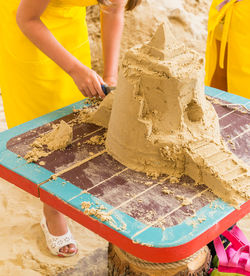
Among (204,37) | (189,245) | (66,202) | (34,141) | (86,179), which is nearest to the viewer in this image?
(189,245)

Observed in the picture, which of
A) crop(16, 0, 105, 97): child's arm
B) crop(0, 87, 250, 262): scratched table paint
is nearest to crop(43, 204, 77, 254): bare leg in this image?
crop(0, 87, 250, 262): scratched table paint

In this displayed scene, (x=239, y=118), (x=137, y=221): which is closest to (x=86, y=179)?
(x=137, y=221)

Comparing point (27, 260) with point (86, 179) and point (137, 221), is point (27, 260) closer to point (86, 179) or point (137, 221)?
point (86, 179)

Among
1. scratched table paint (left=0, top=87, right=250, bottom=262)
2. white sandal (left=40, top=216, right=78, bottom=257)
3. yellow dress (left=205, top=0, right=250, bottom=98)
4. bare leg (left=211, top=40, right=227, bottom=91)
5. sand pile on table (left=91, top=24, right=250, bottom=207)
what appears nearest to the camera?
scratched table paint (left=0, top=87, right=250, bottom=262)

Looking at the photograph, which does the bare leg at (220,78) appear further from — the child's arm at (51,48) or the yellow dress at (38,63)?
the child's arm at (51,48)

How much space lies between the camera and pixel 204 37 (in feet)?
15.7

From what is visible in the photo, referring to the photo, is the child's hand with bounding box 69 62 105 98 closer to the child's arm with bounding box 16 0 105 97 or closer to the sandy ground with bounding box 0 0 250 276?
the child's arm with bounding box 16 0 105 97

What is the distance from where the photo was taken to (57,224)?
258cm

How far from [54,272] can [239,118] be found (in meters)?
1.36

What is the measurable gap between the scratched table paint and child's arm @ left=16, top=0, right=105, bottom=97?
238mm

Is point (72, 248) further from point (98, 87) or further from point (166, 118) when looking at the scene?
point (166, 118)

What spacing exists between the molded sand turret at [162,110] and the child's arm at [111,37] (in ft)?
2.48

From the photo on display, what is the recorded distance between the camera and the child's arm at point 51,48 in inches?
86.1

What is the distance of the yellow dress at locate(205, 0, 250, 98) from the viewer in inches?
113
